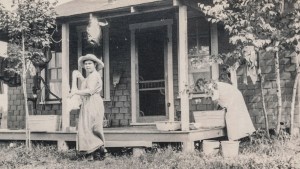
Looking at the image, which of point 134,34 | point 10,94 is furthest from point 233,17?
point 10,94

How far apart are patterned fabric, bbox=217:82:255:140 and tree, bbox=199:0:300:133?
2.07 ft

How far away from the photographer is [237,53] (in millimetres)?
9391

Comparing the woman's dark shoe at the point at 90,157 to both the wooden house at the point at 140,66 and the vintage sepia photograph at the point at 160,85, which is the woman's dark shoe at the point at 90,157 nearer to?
the vintage sepia photograph at the point at 160,85

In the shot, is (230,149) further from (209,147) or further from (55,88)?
(55,88)

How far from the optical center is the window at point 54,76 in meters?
13.4

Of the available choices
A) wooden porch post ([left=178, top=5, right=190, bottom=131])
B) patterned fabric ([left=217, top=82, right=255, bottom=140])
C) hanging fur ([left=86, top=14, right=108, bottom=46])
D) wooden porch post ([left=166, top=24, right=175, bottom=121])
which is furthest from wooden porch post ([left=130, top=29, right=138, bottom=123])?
wooden porch post ([left=178, top=5, right=190, bottom=131])

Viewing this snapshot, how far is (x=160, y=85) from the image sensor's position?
11.9 meters

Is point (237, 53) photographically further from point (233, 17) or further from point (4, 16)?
point (4, 16)

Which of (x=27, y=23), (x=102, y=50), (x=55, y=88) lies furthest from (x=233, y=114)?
(x=55, y=88)

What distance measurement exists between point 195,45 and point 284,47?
272cm

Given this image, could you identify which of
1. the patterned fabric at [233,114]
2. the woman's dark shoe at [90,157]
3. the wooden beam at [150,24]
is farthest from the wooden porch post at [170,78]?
the woman's dark shoe at [90,157]

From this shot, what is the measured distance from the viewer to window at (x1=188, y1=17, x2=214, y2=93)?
11180 mm

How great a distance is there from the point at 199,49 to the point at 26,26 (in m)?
4.18

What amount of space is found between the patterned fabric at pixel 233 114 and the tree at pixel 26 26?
4073 mm
